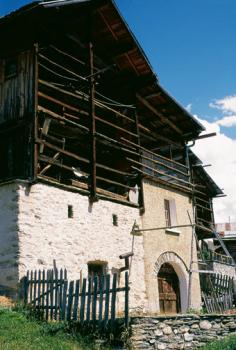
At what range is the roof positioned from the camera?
12.7m

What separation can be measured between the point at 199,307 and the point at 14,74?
439 inches

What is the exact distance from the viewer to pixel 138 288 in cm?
1355

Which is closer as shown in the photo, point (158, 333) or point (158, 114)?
point (158, 333)

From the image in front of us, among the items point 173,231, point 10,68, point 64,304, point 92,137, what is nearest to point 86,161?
point 92,137

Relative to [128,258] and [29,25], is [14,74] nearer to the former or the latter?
[29,25]

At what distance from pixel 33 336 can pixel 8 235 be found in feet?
10.6

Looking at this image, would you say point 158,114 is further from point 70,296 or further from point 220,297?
point 70,296

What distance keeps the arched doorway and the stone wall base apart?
Result: 5.62 m

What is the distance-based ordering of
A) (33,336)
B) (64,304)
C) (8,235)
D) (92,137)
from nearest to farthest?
(33,336) → (64,304) → (8,235) → (92,137)

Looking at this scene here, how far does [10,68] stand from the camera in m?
13.1

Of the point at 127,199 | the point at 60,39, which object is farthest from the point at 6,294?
the point at 60,39

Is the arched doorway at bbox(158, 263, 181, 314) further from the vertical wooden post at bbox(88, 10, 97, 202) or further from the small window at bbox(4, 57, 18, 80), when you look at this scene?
the small window at bbox(4, 57, 18, 80)

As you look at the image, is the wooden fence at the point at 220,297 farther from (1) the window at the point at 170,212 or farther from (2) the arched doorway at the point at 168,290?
(1) the window at the point at 170,212

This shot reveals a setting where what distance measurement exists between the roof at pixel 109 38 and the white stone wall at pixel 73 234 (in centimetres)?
492
